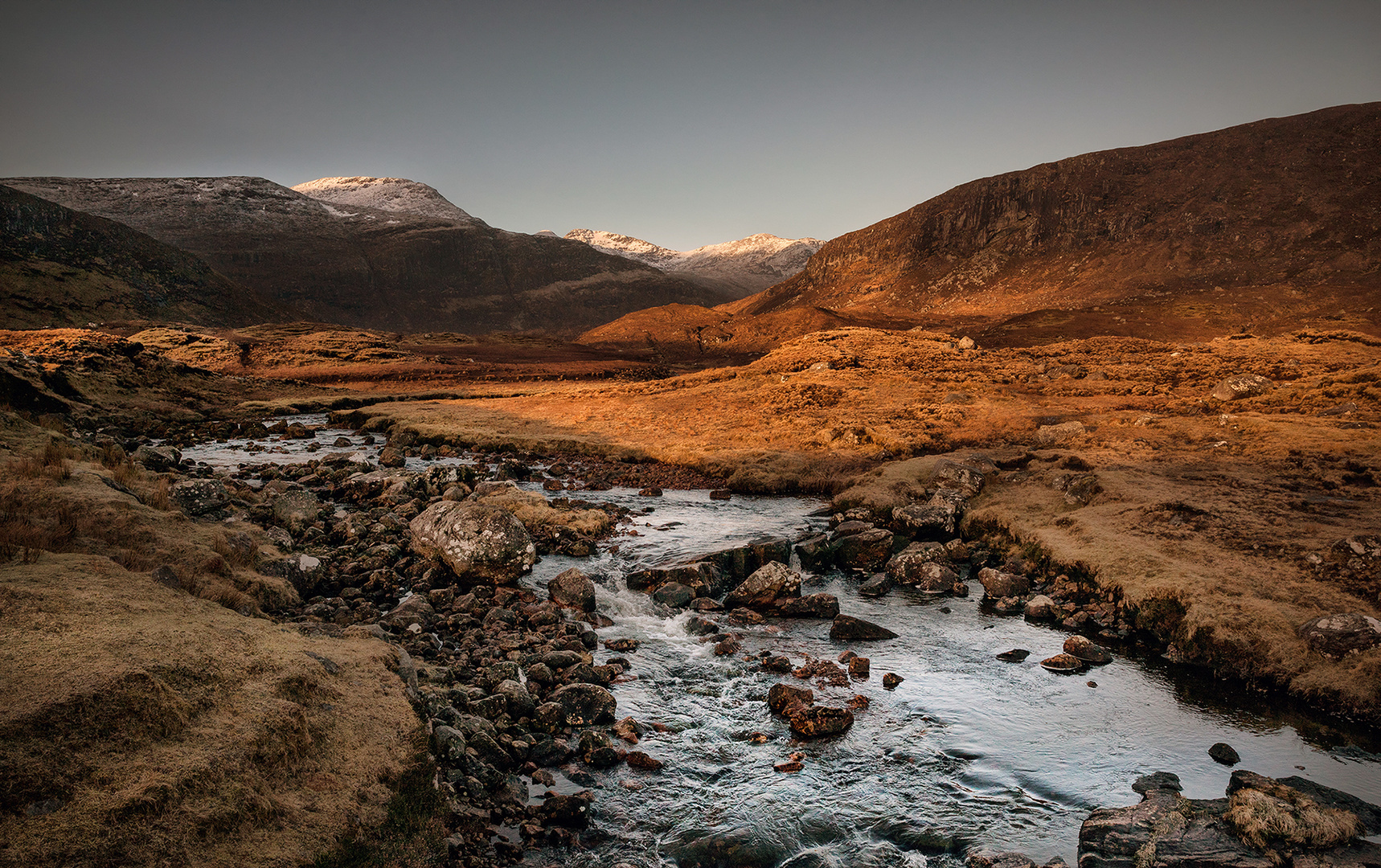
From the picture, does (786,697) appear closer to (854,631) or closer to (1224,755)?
(854,631)

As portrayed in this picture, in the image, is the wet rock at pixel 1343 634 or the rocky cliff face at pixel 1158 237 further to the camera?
the rocky cliff face at pixel 1158 237

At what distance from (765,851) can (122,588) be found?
7.47 m

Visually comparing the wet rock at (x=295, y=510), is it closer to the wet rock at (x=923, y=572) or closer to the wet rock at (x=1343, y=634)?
the wet rock at (x=923, y=572)

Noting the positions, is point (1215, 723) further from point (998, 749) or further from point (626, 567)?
point (626, 567)

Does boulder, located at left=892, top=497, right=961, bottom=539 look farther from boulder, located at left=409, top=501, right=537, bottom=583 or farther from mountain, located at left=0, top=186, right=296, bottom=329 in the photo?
mountain, located at left=0, top=186, right=296, bottom=329

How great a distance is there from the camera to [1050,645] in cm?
1159

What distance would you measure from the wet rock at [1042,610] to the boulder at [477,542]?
1020 centimetres

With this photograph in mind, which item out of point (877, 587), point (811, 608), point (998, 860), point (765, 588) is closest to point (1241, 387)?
point (877, 587)

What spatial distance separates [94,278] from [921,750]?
15762cm

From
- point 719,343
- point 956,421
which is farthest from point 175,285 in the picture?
point 956,421

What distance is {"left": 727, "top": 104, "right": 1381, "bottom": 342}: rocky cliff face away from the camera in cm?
10000

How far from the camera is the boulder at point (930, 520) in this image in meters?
17.4

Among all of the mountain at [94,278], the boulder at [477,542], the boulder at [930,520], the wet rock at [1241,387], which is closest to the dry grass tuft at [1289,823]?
the boulder at [930,520]

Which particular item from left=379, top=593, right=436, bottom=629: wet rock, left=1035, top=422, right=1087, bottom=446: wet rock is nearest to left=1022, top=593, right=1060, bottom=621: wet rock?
left=379, top=593, right=436, bottom=629: wet rock
